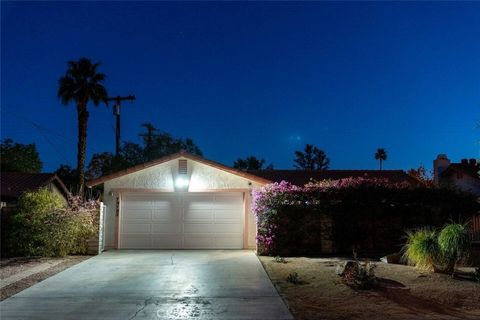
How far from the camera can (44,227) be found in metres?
16.0

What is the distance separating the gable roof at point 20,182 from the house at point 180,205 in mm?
10789

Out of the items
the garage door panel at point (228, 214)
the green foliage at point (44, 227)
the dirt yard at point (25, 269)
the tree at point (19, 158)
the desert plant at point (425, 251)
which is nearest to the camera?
the dirt yard at point (25, 269)

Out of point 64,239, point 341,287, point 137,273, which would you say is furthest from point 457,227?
point 64,239

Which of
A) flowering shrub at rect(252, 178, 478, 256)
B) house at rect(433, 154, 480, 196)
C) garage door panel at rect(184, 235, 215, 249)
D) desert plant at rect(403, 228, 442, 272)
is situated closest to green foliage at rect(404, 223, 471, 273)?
desert plant at rect(403, 228, 442, 272)

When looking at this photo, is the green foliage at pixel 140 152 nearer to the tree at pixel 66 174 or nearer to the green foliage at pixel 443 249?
the tree at pixel 66 174

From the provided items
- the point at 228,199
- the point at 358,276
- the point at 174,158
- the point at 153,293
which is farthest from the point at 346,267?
the point at 174,158

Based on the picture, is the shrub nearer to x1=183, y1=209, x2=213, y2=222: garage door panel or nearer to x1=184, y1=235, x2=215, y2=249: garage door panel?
x1=184, y1=235, x2=215, y2=249: garage door panel

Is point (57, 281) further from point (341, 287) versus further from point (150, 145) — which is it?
point (150, 145)

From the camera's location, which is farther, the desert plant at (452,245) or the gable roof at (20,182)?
the gable roof at (20,182)

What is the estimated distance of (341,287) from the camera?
10188 millimetres

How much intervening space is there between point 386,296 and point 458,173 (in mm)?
21220

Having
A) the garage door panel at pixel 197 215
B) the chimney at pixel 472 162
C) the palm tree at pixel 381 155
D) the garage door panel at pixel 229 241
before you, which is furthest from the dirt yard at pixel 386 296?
the palm tree at pixel 381 155

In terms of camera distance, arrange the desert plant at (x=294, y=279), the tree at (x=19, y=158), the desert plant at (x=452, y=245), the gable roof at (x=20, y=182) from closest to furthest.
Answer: the desert plant at (x=294, y=279) → the desert plant at (x=452, y=245) → the gable roof at (x=20, y=182) → the tree at (x=19, y=158)

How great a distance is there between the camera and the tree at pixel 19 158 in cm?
3616
